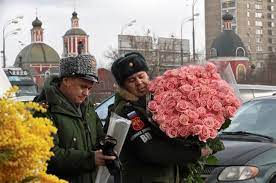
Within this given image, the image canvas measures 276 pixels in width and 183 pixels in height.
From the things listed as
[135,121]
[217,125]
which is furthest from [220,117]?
[135,121]

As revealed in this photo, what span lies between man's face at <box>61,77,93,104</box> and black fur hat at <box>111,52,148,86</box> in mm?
327

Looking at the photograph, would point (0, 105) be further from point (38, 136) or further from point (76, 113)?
point (76, 113)

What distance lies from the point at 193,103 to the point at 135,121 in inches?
14.1

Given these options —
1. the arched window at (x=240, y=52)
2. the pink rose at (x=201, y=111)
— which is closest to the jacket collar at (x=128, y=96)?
the pink rose at (x=201, y=111)

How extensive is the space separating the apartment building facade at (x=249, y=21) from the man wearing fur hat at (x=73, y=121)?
106963 millimetres

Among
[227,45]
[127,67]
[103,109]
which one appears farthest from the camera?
[227,45]

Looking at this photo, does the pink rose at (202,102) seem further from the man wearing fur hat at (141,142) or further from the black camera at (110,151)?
the black camera at (110,151)

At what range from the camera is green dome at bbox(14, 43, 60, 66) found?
85.3 metres

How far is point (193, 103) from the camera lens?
3.59 meters

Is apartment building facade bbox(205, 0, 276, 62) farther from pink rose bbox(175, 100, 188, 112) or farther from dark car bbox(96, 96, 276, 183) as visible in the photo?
pink rose bbox(175, 100, 188, 112)

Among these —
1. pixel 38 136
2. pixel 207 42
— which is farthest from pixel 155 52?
pixel 207 42

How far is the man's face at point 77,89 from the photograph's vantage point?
353 centimetres

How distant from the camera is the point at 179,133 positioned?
3488 mm

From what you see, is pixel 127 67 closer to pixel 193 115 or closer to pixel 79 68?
pixel 79 68
